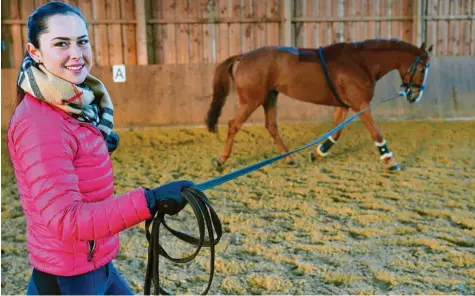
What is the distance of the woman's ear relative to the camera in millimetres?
1111

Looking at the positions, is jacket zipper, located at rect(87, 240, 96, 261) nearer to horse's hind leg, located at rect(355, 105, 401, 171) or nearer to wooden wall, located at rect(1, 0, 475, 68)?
horse's hind leg, located at rect(355, 105, 401, 171)

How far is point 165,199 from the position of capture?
109cm

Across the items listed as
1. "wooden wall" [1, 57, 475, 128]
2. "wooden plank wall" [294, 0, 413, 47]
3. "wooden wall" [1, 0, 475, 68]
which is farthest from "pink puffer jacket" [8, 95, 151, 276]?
"wooden plank wall" [294, 0, 413, 47]

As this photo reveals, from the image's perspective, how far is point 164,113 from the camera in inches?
291

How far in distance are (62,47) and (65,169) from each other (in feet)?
Answer: 0.91

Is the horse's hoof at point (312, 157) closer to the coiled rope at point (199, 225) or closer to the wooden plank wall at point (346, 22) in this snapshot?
the wooden plank wall at point (346, 22)

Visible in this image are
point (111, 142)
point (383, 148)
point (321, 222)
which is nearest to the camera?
point (111, 142)

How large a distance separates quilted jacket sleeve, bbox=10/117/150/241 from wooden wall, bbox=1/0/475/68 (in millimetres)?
7079

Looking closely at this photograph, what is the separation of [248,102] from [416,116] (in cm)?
328

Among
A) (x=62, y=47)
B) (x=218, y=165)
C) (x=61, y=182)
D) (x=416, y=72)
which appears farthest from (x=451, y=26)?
(x=61, y=182)

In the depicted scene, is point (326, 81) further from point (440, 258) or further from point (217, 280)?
point (217, 280)

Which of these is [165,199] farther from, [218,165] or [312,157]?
[312,157]


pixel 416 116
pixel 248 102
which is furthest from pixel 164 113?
pixel 416 116

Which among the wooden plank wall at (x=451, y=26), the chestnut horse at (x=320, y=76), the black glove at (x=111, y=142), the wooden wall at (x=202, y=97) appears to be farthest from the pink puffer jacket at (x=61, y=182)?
the wooden plank wall at (x=451, y=26)
